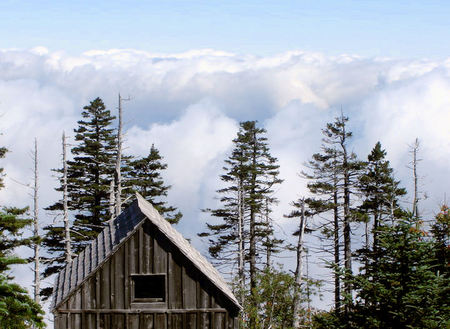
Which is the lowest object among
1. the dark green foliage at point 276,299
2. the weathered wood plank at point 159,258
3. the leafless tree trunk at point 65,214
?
the dark green foliage at point 276,299

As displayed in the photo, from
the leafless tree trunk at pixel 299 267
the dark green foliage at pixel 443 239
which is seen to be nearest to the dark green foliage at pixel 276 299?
the leafless tree trunk at pixel 299 267

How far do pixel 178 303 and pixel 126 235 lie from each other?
2.91 m

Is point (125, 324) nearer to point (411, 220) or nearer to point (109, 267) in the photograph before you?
point (109, 267)

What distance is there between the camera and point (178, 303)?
1809cm

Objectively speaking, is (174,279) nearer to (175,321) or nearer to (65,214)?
(175,321)

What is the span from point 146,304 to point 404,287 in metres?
8.74

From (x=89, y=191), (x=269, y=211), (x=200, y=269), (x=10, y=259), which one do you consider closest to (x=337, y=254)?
(x=269, y=211)

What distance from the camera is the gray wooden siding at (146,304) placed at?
59.1ft

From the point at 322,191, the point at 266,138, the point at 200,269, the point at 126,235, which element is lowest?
the point at 200,269

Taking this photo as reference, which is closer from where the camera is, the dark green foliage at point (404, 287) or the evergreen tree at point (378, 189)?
the dark green foliage at point (404, 287)

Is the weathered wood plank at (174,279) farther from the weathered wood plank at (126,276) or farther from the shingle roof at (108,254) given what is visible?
the weathered wood plank at (126,276)

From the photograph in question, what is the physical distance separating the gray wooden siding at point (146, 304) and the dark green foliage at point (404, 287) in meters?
5.63

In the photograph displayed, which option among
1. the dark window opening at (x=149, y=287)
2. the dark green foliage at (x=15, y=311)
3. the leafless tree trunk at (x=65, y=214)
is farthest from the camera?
the leafless tree trunk at (x=65, y=214)

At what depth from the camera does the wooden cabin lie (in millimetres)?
18000
